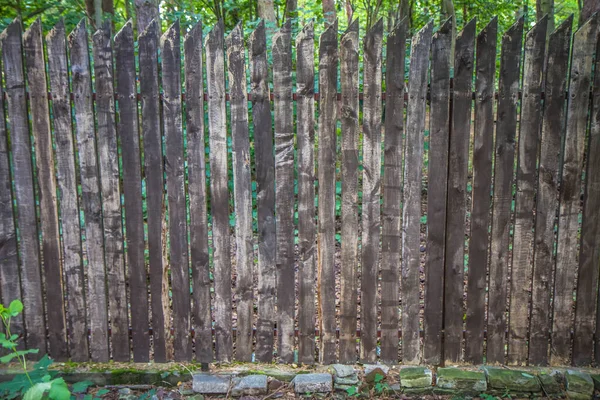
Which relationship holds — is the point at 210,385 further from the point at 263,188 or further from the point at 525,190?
the point at 525,190

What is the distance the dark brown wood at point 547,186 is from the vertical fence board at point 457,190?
471 millimetres

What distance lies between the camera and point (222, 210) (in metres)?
3.33

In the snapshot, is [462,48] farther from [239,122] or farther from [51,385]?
[51,385]

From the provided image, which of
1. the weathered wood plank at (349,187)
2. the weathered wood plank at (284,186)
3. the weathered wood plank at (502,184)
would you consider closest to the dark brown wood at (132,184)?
the weathered wood plank at (284,186)

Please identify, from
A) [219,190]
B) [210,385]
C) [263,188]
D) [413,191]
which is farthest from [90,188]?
[413,191]

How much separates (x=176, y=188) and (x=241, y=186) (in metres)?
0.43

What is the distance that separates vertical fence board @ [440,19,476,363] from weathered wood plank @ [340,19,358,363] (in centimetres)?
62

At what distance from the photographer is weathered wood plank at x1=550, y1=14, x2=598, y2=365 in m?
3.05

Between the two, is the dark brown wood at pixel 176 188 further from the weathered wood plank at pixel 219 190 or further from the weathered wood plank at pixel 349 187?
the weathered wood plank at pixel 349 187

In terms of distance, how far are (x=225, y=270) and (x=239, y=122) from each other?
1.01 m

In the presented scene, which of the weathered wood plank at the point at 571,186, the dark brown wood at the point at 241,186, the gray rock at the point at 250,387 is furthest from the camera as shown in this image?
the gray rock at the point at 250,387

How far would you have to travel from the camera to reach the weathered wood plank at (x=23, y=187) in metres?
3.22

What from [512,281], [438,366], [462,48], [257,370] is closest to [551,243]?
[512,281]

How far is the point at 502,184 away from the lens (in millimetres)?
3201
